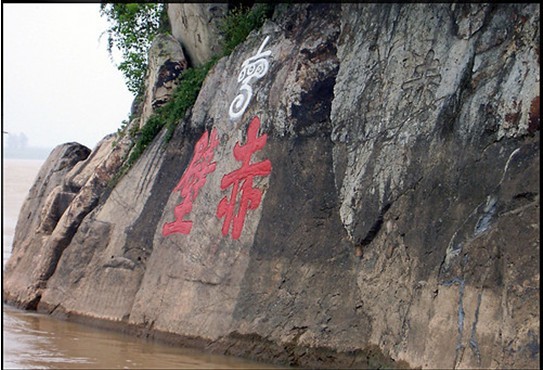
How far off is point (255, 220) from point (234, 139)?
1.37 metres

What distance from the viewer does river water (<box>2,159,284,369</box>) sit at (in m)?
10.6

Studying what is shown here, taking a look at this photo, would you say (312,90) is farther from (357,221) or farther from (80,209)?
(80,209)

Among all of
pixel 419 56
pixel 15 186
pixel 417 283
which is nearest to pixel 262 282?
pixel 417 283

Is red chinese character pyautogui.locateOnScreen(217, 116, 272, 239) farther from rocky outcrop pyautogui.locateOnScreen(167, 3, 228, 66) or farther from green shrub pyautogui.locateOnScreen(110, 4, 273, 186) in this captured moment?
rocky outcrop pyautogui.locateOnScreen(167, 3, 228, 66)

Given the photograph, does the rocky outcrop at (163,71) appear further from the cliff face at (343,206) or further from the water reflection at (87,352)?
the water reflection at (87,352)

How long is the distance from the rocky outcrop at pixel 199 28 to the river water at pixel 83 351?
4597mm

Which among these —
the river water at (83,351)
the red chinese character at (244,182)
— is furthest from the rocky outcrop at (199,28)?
the river water at (83,351)

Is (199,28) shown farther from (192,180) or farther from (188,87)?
(192,180)

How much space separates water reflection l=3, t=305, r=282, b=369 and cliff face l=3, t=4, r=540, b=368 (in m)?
0.30

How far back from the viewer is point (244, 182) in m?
12.3

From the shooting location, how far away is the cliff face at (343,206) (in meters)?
9.26

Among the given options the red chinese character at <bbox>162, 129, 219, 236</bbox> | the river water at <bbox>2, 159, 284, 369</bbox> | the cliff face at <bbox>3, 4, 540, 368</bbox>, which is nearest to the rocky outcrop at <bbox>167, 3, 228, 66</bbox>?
the cliff face at <bbox>3, 4, 540, 368</bbox>

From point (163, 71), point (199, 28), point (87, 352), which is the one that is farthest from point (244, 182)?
point (199, 28)

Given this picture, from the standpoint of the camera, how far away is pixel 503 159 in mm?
9406
